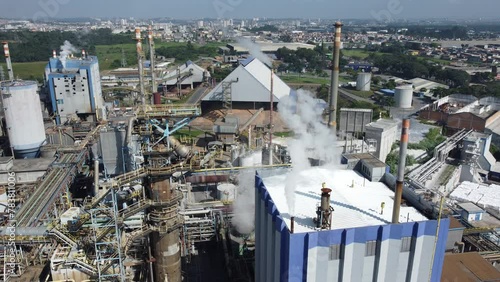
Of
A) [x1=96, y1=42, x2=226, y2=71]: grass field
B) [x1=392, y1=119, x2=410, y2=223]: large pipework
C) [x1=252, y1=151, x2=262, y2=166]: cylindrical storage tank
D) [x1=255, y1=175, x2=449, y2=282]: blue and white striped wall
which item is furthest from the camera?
[x1=96, y1=42, x2=226, y2=71]: grass field

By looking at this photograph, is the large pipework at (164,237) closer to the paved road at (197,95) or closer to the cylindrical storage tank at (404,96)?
the paved road at (197,95)

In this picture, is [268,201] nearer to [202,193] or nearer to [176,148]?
[176,148]

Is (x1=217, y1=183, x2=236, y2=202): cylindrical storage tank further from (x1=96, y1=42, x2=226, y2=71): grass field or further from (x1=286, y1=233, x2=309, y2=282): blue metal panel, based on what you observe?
(x1=96, y1=42, x2=226, y2=71): grass field

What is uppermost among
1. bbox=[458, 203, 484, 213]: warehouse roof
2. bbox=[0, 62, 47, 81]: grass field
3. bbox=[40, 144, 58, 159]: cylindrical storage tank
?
bbox=[0, 62, 47, 81]: grass field

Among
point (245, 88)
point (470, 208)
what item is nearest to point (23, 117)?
point (245, 88)

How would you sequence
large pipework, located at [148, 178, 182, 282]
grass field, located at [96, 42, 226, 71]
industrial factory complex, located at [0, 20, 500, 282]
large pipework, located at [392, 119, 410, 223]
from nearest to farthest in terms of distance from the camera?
industrial factory complex, located at [0, 20, 500, 282]
large pipework, located at [392, 119, 410, 223]
large pipework, located at [148, 178, 182, 282]
grass field, located at [96, 42, 226, 71]

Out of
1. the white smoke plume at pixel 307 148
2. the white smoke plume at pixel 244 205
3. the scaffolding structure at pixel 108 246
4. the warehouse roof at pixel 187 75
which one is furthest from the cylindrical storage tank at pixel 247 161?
the warehouse roof at pixel 187 75

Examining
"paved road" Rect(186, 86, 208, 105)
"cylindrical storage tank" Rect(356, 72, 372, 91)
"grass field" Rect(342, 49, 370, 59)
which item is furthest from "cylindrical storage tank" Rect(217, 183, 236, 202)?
"grass field" Rect(342, 49, 370, 59)
